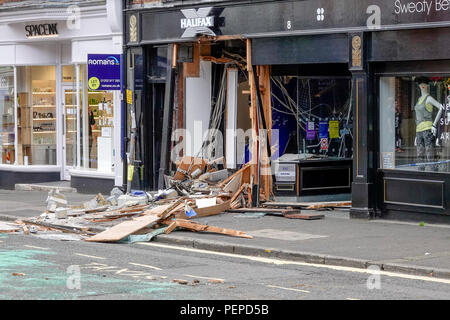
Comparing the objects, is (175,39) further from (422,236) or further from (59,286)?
(59,286)

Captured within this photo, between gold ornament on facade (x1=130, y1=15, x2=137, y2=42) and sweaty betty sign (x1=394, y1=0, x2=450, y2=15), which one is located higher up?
gold ornament on facade (x1=130, y1=15, x2=137, y2=42)

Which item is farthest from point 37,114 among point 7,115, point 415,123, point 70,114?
point 415,123

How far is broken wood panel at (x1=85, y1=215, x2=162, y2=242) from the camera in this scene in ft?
49.0

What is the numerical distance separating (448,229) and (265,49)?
5.52 meters

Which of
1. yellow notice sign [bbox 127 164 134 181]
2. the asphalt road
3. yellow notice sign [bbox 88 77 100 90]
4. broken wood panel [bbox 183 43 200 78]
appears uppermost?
broken wood panel [bbox 183 43 200 78]

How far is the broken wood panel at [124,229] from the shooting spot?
14.9 m

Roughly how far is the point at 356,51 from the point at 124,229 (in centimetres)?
544

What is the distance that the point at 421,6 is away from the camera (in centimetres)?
1589

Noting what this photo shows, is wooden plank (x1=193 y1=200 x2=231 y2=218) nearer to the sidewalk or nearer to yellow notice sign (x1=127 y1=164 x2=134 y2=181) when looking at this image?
the sidewalk

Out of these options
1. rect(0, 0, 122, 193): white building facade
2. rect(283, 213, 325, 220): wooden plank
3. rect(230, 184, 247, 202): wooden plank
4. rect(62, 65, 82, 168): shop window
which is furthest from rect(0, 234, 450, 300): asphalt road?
rect(62, 65, 82, 168): shop window

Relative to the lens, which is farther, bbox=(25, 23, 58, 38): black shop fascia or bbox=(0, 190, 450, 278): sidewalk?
bbox=(25, 23, 58, 38): black shop fascia

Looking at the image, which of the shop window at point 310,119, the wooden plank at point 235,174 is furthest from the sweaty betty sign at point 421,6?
the wooden plank at point 235,174

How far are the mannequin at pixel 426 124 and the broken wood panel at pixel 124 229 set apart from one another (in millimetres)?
4954

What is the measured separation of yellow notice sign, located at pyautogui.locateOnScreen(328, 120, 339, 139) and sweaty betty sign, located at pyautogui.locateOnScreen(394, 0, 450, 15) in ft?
11.9
